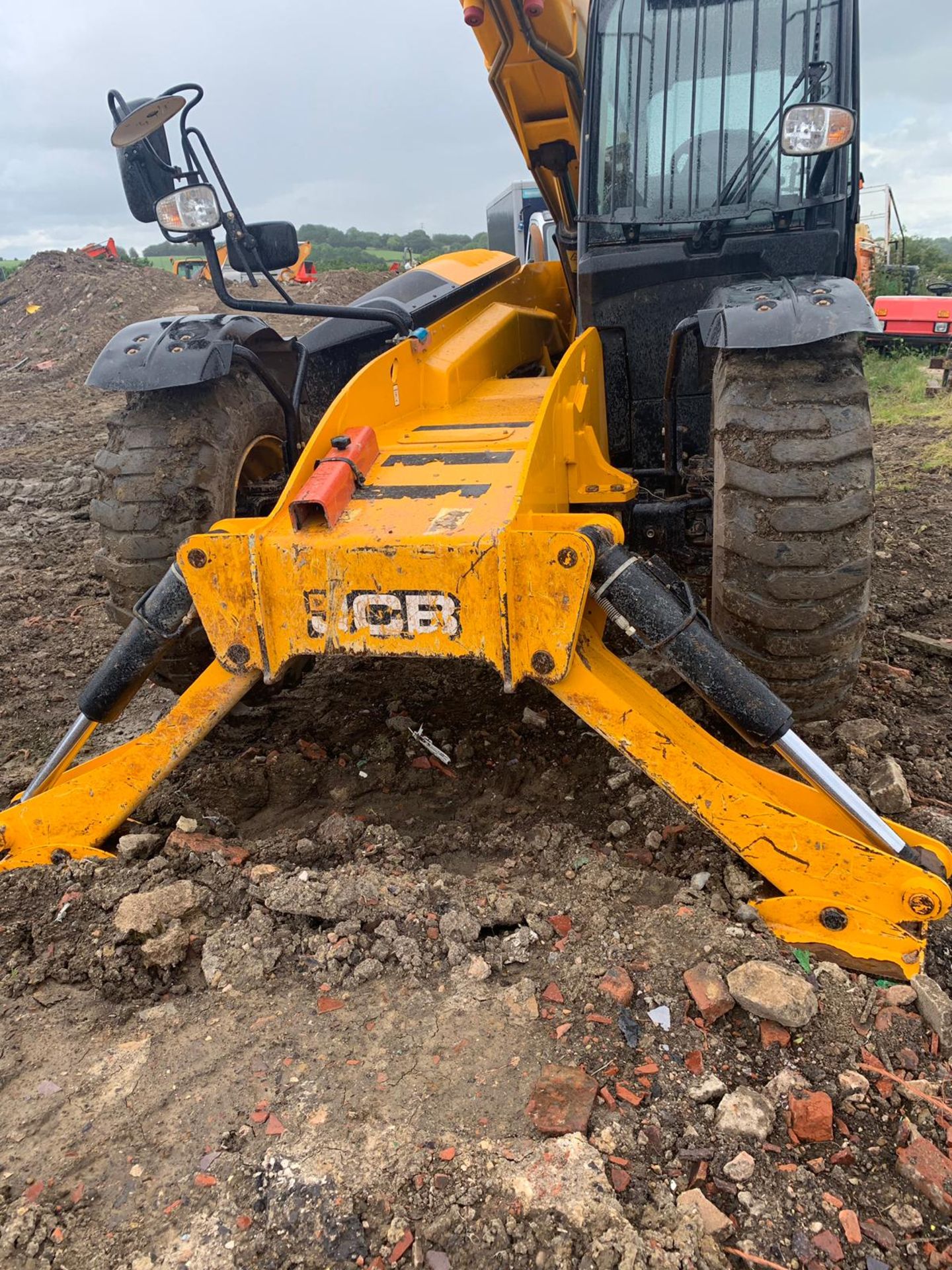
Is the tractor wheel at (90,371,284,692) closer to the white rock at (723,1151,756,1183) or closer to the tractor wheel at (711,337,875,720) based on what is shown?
the tractor wheel at (711,337,875,720)

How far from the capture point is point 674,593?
269 centimetres

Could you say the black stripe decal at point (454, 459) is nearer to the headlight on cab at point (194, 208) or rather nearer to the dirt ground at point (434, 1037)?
the headlight on cab at point (194, 208)

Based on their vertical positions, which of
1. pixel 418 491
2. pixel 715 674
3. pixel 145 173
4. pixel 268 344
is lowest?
pixel 715 674

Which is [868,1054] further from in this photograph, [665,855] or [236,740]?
Result: [236,740]

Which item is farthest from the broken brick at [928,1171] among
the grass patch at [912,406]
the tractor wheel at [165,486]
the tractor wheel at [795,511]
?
the grass patch at [912,406]

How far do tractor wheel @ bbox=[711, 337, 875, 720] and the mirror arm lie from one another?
138cm

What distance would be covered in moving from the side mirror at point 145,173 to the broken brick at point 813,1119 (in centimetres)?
306

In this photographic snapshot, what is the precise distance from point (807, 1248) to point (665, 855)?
119cm

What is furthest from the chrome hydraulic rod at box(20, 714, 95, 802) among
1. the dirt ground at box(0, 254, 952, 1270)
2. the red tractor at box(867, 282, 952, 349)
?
the red tractor at box(867, 282, 952, 349)

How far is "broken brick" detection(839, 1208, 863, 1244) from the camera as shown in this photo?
68.1 inches

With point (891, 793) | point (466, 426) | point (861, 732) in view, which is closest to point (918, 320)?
point (861, 732)

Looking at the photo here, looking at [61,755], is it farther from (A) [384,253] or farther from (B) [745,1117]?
(A) [384,253]

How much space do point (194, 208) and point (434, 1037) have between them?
251 cm

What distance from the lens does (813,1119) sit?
75.5 inches
